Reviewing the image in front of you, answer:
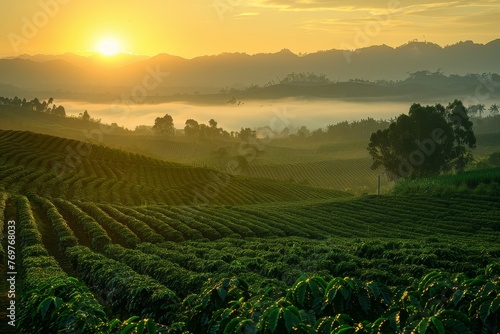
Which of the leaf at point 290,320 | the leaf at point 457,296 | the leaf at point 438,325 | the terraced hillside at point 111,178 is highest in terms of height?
the leaf at point 438,325

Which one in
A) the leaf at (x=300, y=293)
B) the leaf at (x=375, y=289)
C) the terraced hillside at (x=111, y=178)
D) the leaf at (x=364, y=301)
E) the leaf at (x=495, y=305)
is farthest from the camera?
the terraced hillside at (x=111, y=178)

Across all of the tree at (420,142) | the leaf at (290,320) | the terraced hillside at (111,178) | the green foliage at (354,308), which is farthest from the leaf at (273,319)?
the tree at (420,142)

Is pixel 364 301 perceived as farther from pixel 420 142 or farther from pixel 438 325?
pixel 420 142

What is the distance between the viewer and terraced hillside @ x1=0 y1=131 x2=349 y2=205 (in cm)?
6025

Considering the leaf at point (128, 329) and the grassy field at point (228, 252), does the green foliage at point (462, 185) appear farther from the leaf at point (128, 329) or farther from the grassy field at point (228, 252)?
the leaf at point (128, 329)

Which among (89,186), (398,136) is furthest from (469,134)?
(89,186)

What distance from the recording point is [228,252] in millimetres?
26969

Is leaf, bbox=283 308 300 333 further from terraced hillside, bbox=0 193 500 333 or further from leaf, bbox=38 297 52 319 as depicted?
leaf, bbox=38 297 52 319

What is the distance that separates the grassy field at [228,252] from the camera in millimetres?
9312

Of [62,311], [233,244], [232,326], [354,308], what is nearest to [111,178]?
[233,244]

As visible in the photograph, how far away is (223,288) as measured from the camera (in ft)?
34.4

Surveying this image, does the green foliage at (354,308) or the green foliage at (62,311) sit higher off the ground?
the green foliage at (354,308)

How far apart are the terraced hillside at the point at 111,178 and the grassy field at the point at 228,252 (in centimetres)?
34

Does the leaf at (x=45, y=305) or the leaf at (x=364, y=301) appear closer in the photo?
the leaf at (x=364, y=301)
